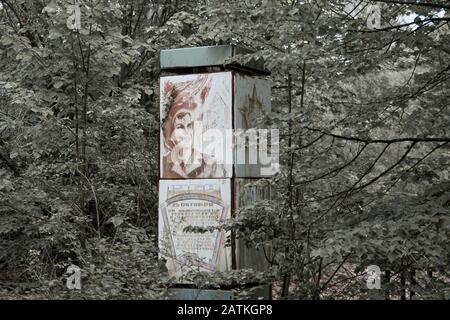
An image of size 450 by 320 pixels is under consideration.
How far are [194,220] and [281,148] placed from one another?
133 centimetres

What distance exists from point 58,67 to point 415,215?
551 centimetres

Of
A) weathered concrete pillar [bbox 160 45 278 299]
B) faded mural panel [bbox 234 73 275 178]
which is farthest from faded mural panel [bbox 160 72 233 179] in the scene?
faded mural panel [bbox 234 73 275 178]

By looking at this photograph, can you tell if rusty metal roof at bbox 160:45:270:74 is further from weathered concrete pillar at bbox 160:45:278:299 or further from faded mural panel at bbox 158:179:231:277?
faded mural panel at bbox 158:179:231:277

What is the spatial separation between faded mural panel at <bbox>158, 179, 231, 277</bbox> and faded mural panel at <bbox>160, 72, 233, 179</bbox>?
0.43 ft

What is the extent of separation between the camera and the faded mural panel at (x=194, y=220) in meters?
7.09

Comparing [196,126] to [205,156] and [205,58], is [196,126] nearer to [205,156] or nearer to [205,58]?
[205,156]

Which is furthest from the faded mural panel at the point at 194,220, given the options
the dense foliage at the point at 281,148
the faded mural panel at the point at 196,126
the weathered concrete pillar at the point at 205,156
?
the dense foliage at the point at 281,148

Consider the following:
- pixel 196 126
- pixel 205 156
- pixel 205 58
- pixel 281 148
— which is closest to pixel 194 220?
pixel 205 156

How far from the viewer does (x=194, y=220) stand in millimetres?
7246

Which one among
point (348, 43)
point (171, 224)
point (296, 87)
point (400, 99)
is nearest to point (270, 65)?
point (348, 43)

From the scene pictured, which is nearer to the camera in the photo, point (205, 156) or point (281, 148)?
point (281, 148)

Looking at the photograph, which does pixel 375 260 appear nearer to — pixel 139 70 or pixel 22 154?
pixel 22 154

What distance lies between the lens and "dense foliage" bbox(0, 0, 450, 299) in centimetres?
530

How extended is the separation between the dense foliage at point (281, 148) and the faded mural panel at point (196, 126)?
0.59 meters
